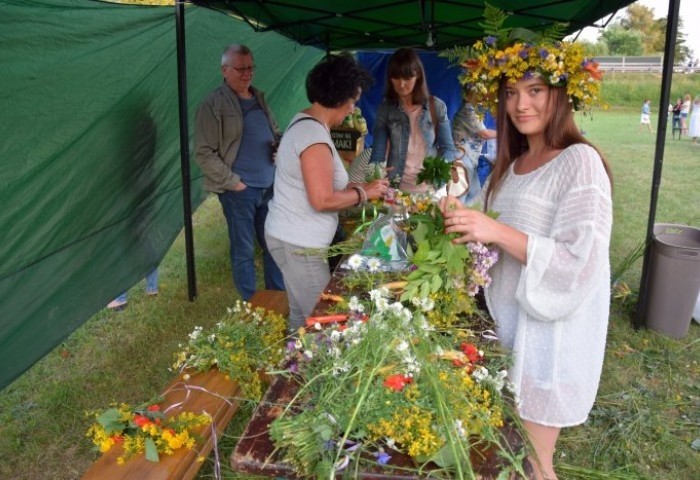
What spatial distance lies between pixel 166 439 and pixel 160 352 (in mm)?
2021

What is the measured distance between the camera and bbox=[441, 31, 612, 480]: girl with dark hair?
1.48m

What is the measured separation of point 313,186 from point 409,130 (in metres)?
2.08

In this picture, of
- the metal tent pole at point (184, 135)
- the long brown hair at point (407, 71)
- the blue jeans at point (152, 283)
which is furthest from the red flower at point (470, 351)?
the blue jeans at point (152, 283)

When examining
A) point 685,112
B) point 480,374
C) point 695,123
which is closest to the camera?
point 480,374

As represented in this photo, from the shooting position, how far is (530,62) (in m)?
1.63

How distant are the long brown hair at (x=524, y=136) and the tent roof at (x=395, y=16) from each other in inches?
101

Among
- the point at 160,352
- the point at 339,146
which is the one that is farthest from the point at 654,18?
the point at 160,352

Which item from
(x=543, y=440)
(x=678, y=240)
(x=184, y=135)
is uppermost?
(x=184, y=135)

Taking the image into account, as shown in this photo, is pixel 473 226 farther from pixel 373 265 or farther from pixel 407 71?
pixel 407 71

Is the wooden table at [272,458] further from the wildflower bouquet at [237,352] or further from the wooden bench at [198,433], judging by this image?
the wildflower bouquet at [237,352]

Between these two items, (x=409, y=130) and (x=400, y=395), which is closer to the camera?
(x=400, y=395)

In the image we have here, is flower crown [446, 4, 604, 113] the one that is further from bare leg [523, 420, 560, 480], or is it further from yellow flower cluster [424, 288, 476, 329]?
bare leg [523, 420, 560, 480]

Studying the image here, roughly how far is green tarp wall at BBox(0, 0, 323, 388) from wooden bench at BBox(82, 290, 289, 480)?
0.93 m

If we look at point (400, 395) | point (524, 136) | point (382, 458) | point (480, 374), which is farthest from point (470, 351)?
point (524, 136)
